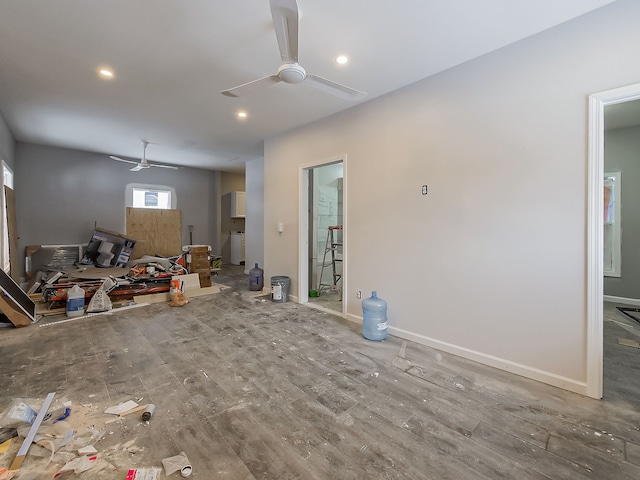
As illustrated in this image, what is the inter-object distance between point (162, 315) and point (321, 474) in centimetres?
338

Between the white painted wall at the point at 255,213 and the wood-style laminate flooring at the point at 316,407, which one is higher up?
the white painted wall at the point at 255,213

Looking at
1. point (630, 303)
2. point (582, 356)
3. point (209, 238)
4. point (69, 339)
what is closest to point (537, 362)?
point (582, 356)

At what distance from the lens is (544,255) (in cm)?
230

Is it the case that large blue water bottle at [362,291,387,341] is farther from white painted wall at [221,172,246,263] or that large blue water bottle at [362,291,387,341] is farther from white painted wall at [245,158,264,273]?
white painted wall at [221,172,246,263]

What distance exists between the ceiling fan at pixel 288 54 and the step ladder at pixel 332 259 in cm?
297

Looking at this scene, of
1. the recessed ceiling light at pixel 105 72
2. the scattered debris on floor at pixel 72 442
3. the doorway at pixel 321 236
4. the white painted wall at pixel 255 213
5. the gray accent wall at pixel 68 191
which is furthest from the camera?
the white painted wall at pixel 255 213

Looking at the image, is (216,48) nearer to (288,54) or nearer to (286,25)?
(288,54)

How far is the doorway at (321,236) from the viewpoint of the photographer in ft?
14.8

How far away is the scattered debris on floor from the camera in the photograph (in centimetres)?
143

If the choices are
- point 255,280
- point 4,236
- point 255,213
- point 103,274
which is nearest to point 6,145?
point 4,236

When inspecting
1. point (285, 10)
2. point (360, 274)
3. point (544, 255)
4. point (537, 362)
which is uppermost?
point (285, 10)

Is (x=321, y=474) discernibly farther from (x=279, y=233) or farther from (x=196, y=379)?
(x=279, y=233)

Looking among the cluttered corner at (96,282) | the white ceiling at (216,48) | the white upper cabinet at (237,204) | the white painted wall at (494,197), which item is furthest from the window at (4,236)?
the white painted wall at (494,197)

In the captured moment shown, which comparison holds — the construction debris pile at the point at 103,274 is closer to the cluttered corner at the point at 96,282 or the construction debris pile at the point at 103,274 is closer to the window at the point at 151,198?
the cluttered corner at the point at 96,282
